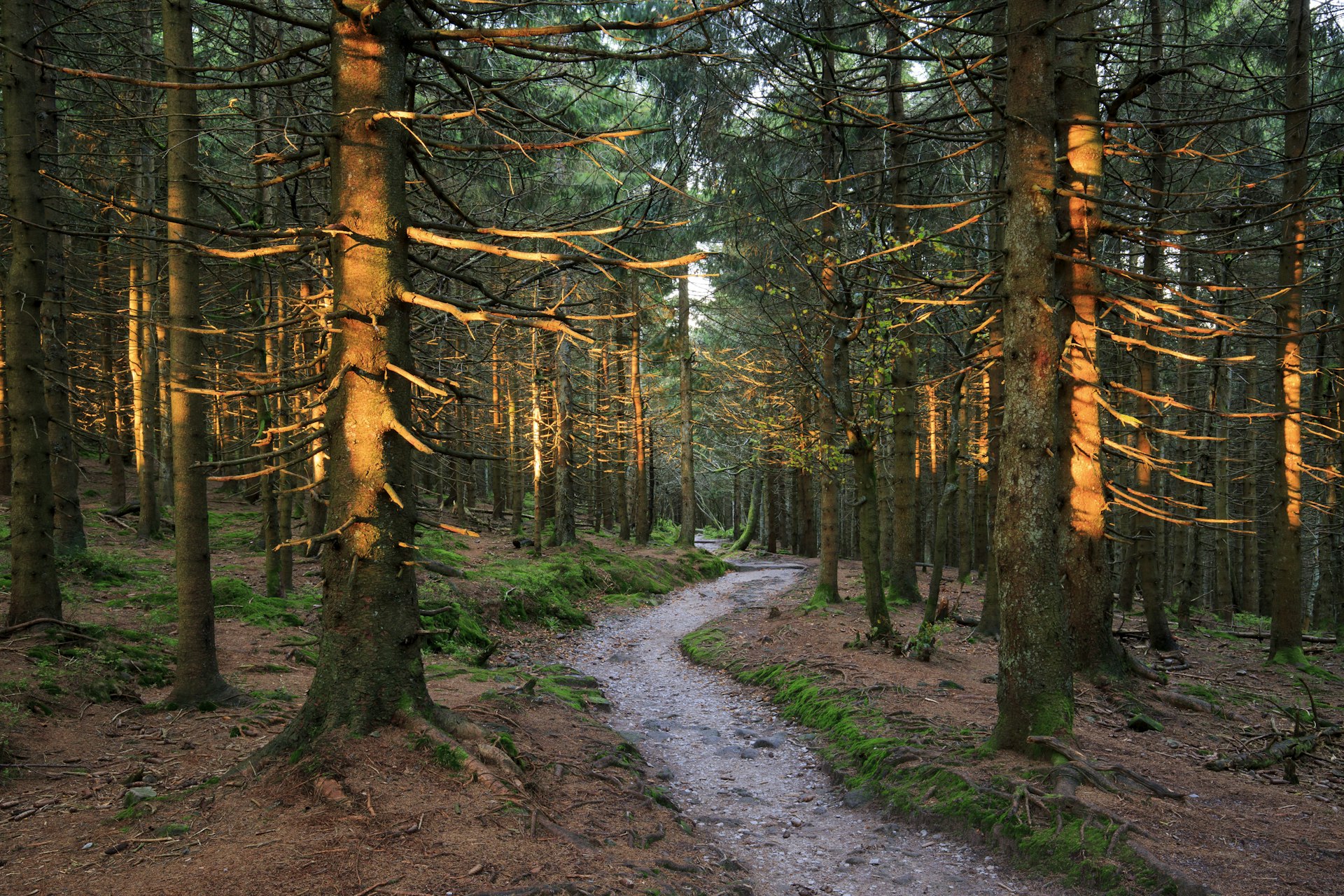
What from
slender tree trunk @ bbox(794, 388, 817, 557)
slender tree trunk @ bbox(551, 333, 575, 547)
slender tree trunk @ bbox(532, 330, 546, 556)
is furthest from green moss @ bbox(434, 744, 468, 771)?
slender tree trunk @ bbox(794, 388, 817, 557)

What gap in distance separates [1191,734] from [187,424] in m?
10.4

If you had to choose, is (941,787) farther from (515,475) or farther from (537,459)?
(515,475)

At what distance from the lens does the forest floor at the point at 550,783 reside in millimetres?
4062

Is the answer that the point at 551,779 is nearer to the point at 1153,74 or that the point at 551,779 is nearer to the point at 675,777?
the point at 675,777

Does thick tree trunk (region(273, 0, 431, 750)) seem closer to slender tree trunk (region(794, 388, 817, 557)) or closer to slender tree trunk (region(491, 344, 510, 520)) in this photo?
slender tree trunk (region(491, 344, 510, 520))

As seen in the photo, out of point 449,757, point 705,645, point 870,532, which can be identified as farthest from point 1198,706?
point 449,757

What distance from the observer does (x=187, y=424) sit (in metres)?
6.51

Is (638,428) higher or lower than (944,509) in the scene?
higher

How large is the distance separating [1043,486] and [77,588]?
11836mm

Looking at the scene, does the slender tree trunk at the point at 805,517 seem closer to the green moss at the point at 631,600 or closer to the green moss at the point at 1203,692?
the green moss at the point at 631,600

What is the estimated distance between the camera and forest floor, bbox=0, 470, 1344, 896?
4062 millimetres

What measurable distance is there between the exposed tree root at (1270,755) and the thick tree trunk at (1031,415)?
1.94 meters

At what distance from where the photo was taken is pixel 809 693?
928cm

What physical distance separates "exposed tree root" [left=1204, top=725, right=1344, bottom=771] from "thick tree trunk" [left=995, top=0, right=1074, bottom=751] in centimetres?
194
